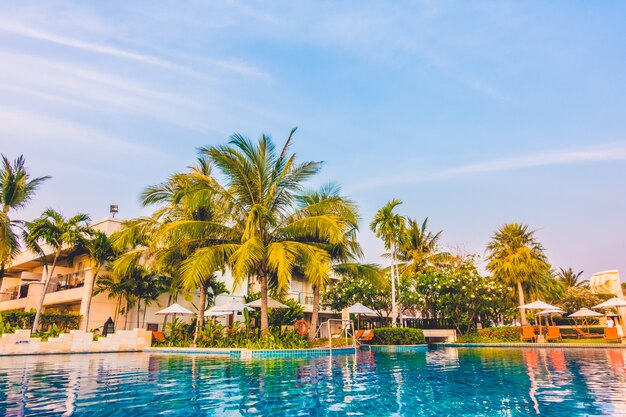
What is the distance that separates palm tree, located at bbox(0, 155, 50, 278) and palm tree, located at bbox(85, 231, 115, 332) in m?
3.22

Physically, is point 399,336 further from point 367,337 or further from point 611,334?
point 611,334

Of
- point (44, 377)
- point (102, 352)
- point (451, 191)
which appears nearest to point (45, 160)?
point (102, 352)

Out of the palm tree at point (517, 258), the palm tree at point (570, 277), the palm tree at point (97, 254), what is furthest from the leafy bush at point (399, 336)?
the palm tree at point (570, 277)

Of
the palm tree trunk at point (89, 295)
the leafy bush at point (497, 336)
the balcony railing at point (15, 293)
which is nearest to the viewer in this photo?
the palm tree trunk at point (89, 295)

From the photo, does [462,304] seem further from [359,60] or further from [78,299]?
[78,299]

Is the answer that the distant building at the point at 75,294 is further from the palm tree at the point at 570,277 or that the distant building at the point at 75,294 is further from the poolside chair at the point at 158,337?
the palm tree at the point at 570,277

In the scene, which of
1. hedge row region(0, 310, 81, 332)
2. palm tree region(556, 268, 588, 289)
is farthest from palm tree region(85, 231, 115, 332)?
palm tree region(556, 268, 588, 289)

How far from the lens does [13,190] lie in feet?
68.2

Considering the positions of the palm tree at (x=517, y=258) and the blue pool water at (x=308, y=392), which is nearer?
the blue pool water at (x=308, y=392)

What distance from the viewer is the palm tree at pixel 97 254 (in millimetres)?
22406

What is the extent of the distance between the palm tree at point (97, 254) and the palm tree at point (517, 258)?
2660cm

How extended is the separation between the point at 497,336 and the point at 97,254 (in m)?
23.4

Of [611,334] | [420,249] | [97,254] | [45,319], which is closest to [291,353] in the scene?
[97,254]

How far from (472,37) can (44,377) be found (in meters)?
18.8
